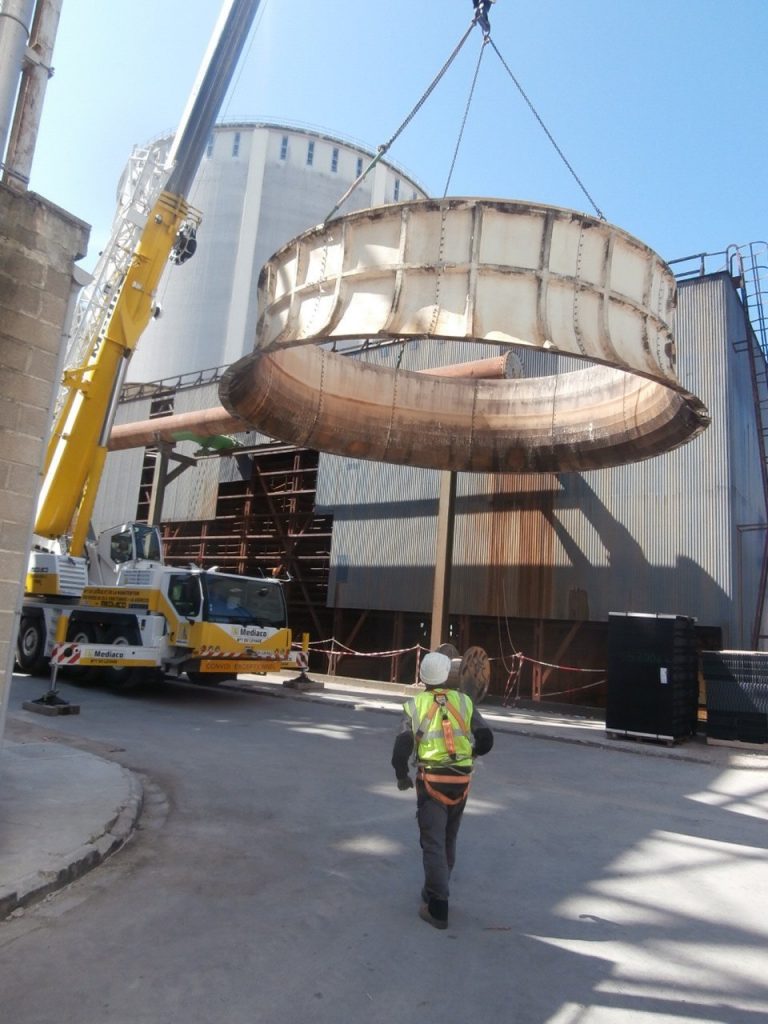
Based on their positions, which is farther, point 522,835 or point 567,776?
point 567,776

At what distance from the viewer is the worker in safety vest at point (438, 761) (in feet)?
15.3

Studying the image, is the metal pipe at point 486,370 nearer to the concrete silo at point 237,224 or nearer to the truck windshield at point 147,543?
the truck windshield at point 147,543

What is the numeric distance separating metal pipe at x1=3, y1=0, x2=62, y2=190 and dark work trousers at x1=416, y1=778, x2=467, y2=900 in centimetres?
548

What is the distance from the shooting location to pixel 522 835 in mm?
6789

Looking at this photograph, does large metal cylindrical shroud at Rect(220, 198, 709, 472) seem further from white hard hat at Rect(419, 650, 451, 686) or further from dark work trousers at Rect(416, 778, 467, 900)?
dark work trousers at Rect(416, 778, 467, 900)

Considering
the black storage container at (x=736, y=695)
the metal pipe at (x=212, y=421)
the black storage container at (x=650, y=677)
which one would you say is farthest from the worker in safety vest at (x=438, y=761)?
the metal pipe at (x=212, y=421)

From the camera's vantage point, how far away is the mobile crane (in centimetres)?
1424

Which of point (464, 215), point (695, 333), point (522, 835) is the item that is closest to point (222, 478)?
point (695, 333)

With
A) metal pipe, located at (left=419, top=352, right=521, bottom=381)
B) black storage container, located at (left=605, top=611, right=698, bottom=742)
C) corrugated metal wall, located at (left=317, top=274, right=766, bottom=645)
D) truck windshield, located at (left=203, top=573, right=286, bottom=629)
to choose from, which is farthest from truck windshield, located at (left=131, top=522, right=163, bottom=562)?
black storage container, located at (left=605, top=611, right=698, bottom=742)

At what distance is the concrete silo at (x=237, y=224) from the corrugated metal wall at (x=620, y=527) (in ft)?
99.2

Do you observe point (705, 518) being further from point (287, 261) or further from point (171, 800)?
point (171, 800)

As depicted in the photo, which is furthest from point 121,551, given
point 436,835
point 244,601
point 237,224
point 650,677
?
point 237,224

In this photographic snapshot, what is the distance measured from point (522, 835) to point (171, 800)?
3.55m

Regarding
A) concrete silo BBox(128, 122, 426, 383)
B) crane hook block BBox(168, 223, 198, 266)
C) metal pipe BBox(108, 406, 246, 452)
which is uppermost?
concrete silo BBox(128, 122, 426, 383)
